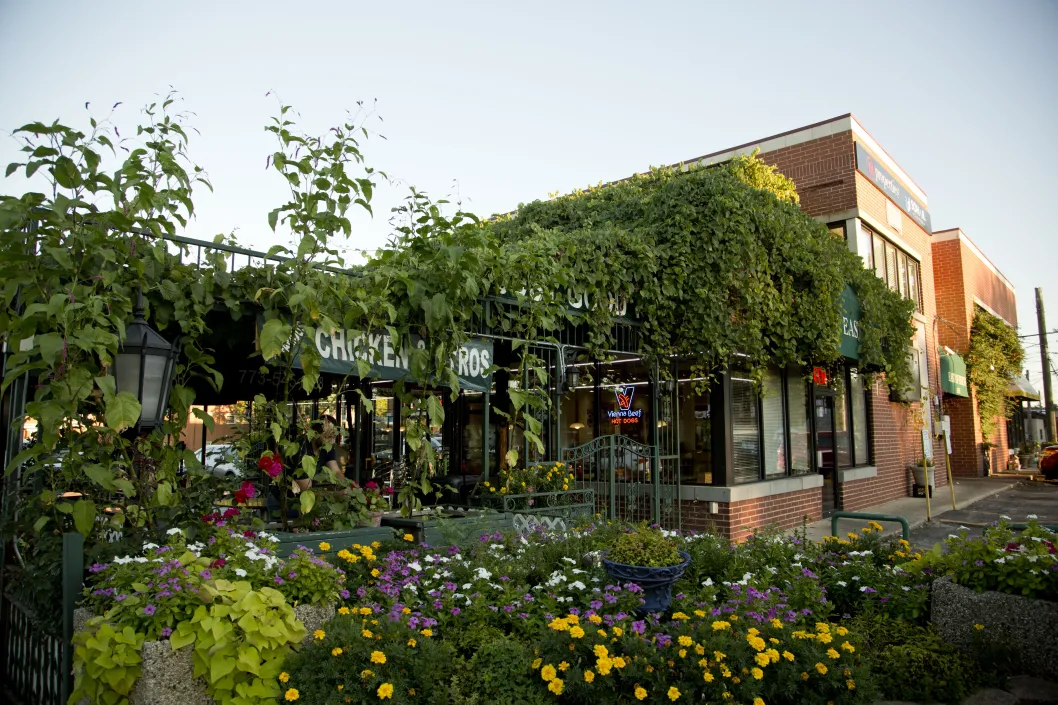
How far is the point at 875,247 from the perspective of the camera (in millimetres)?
15828

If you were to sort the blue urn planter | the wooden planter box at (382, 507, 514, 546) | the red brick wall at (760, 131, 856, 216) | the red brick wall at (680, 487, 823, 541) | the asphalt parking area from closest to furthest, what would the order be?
the blue urn planter < the wooden planter box at (382, 507, 514, 546) < the red brick wall at (680, 487, 823, 541) < the asphalt parking area < the red brick wall at (760, 131, 856, 216)

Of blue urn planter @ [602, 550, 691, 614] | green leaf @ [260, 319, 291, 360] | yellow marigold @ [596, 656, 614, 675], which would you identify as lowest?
yellow marigold @ [596, 656, 614, 675]

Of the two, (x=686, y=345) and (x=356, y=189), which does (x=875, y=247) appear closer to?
(x=686, y=345)

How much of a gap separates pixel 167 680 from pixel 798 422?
1157 centimetres

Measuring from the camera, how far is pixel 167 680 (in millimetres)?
3355

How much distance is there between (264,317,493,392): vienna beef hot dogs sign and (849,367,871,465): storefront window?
1027cm

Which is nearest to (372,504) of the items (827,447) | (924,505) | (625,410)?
Result: (625,410)

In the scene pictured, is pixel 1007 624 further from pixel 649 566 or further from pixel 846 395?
pixel 846 395

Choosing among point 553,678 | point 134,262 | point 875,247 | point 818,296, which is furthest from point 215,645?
point 875,247

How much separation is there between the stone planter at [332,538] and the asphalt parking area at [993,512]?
7.41 m

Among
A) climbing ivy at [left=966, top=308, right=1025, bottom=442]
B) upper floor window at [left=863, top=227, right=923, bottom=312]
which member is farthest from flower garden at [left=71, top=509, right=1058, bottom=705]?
climbing ivy at [left=966, top=308, right=1025, bottom=442]

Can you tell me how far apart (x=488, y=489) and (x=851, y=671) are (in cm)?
431

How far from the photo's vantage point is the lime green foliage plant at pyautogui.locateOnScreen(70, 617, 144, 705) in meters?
3.29

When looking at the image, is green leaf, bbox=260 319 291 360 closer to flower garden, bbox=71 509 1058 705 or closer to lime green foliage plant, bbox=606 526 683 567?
flower garden, bbox=71 509 1058 705
